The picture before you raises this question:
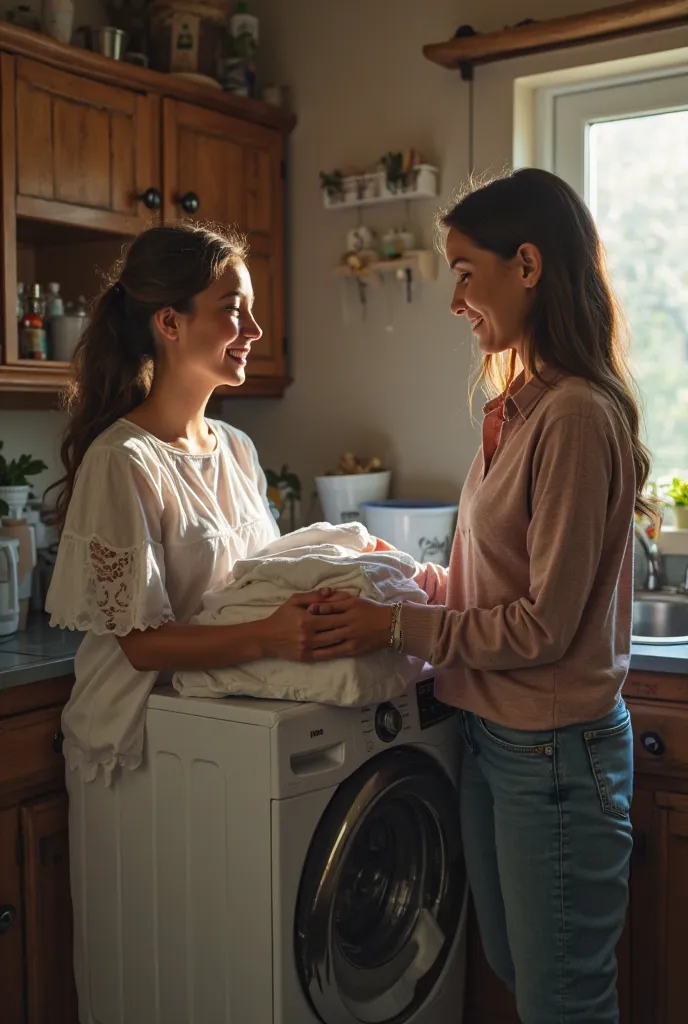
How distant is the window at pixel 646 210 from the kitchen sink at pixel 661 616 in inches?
14.3

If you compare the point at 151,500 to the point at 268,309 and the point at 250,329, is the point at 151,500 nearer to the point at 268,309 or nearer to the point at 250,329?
the point at 250,329

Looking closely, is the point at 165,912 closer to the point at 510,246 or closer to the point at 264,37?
the point at 510,246

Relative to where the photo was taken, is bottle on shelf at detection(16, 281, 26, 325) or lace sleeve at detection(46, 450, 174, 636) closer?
lace sleeve at detection(46, 450, 174, 636)

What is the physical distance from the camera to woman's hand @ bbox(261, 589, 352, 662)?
67.7 inches

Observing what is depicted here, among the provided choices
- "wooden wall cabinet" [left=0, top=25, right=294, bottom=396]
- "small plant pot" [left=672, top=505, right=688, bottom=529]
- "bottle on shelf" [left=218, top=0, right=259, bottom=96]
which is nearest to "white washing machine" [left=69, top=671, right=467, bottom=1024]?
"small plant pot" [left=672, top=505, right=688, bottom=529]

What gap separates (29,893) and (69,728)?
0.33 meters

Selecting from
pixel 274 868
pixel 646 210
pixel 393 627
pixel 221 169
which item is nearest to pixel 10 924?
pixel 274 868

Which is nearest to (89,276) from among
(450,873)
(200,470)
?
(200,470)

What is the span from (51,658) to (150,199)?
1.19 metres

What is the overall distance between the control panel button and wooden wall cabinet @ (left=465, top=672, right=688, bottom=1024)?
48 cm

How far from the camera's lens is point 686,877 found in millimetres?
2076

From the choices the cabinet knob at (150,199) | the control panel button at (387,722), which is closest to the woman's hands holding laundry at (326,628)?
the control panel button at (387,722)

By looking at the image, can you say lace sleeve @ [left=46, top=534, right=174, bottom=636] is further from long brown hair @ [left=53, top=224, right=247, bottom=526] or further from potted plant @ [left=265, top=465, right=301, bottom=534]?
potted plant @ [left=265, top=465, right=301, bottom=534]

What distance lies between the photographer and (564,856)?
164 centimetres
